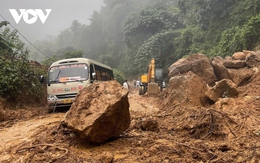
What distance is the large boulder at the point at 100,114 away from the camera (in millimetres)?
5277

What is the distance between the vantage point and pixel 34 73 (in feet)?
49.4

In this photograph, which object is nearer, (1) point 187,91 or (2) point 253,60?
(1) point 187,91

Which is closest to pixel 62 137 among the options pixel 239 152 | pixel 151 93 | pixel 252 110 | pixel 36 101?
pixel 239 152

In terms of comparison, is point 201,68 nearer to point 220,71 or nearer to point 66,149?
point 220,71

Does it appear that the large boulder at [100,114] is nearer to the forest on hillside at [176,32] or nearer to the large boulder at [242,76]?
the large boulder at [242,76]

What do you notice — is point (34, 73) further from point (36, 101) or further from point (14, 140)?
point (14, 140)

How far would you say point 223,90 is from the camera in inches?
400

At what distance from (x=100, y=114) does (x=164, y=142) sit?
1.55 metres

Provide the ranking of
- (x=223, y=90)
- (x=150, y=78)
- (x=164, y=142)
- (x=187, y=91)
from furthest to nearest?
(x=150, y=78) < (x=187, y=91) < (x=223, y=90) < (x=164, y=142)

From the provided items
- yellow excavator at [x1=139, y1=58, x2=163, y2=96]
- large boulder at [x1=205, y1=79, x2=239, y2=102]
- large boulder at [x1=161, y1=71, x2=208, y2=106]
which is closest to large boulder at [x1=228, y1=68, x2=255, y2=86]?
large boulder at [x1=161, y1=71, x2=208, y2=106]

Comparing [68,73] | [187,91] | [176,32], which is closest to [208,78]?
[187,91]

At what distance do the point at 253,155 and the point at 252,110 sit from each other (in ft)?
12.0

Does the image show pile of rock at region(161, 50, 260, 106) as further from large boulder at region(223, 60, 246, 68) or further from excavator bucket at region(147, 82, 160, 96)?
excavator bucket at region(147, 82, 160, 96)

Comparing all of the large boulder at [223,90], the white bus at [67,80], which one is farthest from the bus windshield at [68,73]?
the large boulder at [223,90]
